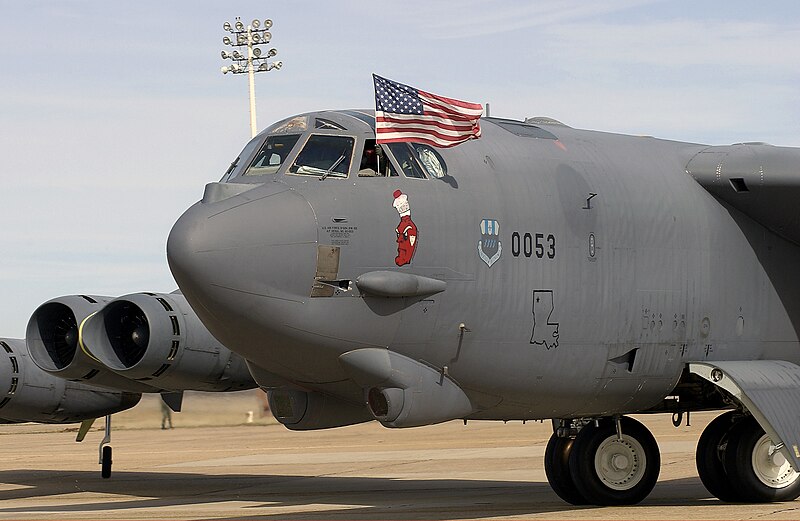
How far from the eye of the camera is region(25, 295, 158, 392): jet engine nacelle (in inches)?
680

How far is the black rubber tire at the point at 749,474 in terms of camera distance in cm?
1436

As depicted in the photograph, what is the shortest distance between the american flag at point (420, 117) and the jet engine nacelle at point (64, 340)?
642cm

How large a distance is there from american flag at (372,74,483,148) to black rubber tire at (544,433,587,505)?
3947mm

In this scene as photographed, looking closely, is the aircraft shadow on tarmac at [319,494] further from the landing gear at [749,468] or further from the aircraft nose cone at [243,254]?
the aircraft nose cone at [243,254]

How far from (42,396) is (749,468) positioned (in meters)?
10.2

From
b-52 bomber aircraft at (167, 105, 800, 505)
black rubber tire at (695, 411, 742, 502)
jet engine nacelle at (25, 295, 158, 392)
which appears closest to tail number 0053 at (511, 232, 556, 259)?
b-52 bomber aircraft at (167, 105, 800, 505)

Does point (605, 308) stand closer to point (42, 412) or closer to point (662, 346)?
point (662, 346)

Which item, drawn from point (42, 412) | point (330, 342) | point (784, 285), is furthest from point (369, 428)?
point (330, 342)

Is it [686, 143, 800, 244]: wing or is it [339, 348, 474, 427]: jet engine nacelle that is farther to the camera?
[686, 143, 800, 244]: wing

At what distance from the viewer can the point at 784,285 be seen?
15102mm

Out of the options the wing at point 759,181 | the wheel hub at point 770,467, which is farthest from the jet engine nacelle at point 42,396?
the wheel hub at point 770,467

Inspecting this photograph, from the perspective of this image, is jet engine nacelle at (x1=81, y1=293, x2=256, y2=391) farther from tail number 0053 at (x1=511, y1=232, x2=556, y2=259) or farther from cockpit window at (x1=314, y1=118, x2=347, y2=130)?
tail number 0053 at (x1=511, y1=232, x2=556, y2=259)

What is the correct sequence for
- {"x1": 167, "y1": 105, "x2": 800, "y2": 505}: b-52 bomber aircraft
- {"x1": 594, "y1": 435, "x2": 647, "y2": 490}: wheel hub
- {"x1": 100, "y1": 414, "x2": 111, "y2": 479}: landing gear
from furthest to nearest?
1. {"x1": 100, "y1": 414, "x2": 111, "y2": 479}: landing gear
2. {"x1": 594, "y1": 435, "x2": 647, "y2": 490}: wheel hub
3. {"x1": 167, "y1": 105, "x2": 800, "y2": 505}: b-52 bomber aircraft

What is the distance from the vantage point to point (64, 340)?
57.7 ft
